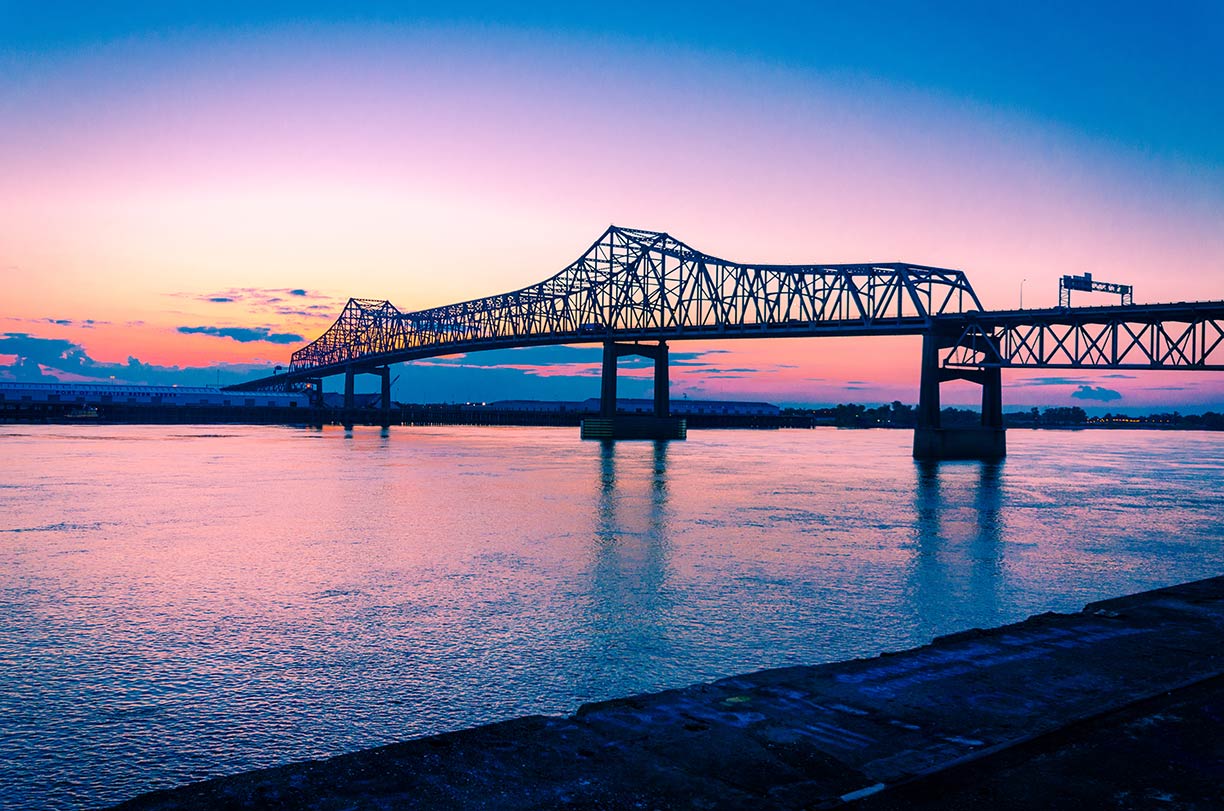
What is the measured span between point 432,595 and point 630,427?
89392 millimetres

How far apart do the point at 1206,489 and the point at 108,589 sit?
48675 millimetres

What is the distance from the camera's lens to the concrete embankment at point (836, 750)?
575 centimetres

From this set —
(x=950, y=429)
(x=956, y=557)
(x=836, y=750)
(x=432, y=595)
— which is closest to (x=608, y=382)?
(x=950, y=429)

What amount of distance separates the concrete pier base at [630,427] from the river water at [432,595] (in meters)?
67.0

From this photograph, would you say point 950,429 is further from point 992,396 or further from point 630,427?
point 630,427

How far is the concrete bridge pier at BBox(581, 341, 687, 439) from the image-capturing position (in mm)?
103625

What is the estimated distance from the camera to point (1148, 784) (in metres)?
5.98

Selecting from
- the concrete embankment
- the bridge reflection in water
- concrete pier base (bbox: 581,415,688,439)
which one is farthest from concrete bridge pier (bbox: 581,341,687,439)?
the concrete embankment

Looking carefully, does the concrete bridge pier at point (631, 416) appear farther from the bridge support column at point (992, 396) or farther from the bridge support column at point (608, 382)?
the bridge support column at point (992, 396)

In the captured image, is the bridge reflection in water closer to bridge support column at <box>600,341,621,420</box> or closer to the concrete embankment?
the concrete embankment

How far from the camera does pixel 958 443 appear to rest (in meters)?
72.4

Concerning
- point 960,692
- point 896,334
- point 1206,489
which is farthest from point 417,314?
point 960,692

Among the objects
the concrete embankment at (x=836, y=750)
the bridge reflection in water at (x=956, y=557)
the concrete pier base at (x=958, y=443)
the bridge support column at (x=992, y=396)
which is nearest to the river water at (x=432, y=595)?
the bridge reflection in water at (x=956, y=557)

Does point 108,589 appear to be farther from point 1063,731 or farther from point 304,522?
point 1063,731
